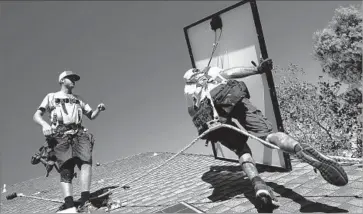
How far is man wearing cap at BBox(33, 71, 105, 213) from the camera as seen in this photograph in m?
3.87

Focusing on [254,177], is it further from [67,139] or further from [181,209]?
[67,139]

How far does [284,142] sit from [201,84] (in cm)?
139

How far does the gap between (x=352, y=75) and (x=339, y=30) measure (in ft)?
13.4

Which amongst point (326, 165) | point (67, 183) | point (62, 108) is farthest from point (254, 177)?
point (62, 108)

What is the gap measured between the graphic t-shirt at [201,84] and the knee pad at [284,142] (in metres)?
1.03

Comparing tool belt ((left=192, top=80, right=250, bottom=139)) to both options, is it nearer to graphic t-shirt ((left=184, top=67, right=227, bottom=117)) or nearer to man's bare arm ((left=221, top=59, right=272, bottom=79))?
graphic t-shirt ((left=184, top=67, right=227, bottom=117))

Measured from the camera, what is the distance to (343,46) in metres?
23.5

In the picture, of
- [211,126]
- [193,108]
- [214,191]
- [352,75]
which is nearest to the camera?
[211,126]

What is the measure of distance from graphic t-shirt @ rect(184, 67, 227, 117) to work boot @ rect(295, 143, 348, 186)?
4.79 feet

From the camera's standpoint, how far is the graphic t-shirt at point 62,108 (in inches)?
157

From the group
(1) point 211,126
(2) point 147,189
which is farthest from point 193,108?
(2) point 147,189

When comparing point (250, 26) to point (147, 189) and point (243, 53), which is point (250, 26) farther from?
point (147, 189)

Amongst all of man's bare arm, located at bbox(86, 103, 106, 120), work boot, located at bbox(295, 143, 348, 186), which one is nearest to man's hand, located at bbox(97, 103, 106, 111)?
man's bare arm, located at bbox(86, 103, 106, 120)

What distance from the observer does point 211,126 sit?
3555mm
